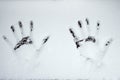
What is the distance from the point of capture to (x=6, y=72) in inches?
113

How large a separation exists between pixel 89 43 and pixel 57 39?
0.49 meters

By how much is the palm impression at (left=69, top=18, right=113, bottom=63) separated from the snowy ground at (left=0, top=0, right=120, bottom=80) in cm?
5

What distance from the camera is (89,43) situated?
117 inches

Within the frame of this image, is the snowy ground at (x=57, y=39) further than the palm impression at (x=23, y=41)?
No

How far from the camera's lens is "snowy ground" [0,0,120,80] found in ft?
9.36

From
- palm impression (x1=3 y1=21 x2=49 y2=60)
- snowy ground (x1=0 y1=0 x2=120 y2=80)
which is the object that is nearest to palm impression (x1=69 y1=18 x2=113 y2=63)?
snowy ground (x1=0 y1=0 x2=120 y2=80)

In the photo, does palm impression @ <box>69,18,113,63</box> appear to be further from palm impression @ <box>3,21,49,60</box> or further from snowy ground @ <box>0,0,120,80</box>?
palm impression @ <box>3,21,49,60</box>

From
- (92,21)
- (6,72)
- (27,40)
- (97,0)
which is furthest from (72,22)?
(6,72)

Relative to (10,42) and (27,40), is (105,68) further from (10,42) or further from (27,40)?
(10,42)

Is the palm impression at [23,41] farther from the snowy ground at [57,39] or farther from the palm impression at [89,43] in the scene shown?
the palm impression at [89,43]

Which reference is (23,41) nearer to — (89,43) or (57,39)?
(57,39)

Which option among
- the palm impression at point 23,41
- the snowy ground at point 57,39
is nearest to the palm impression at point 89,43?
the snowy ground at point 57,39

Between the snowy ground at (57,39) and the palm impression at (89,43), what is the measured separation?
0.05 meters

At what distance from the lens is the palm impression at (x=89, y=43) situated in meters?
2.92
